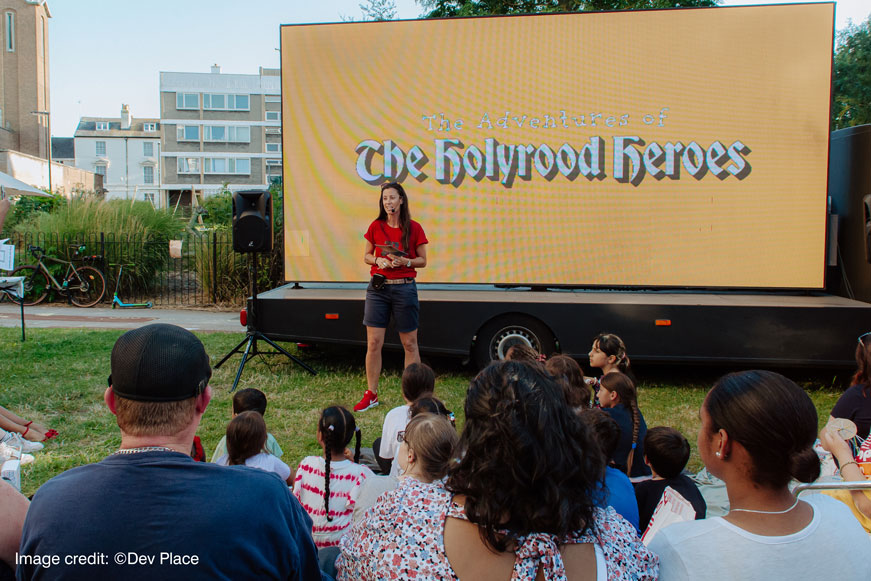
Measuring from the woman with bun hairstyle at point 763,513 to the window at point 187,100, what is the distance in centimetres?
5881

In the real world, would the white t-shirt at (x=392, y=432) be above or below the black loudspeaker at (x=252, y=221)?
below

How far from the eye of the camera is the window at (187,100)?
54.2 meters

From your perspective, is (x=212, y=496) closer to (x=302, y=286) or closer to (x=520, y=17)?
(x=302, y=286)

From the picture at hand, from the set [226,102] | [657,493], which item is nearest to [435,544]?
[657,493]

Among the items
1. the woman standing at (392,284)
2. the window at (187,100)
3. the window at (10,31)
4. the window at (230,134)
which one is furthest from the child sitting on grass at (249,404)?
the window at (187,100)

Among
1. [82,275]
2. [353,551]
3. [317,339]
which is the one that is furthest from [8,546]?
[82,275]

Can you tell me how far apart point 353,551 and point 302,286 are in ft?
18.4

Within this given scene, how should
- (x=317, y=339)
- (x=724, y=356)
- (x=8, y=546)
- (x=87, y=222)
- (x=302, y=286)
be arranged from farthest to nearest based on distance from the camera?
1. (x=87, y=222)
2. (x=302, y=286)
3. (x=317, y=339)
4. (x=724, y=356)
5. (x=8, y=546)

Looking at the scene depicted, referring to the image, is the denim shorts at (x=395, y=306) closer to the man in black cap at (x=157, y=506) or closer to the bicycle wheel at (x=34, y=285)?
the man in black cap at (x=157, y=506)

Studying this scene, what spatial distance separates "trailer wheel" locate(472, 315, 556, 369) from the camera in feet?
20.8

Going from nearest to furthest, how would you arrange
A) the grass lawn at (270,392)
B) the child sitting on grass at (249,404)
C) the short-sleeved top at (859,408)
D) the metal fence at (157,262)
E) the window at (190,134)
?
the short-sleeved top at (859,408) → the child sitting on grass at (249,404) → the grass lawn at (270,392) → the metal fence at (157,262) → the window at (190,134)

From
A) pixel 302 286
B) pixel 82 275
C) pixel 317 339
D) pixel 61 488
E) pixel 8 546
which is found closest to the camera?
pixel 61 488

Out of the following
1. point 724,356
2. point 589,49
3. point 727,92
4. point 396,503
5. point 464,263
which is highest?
point 589,49

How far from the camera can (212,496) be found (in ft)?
4.38
